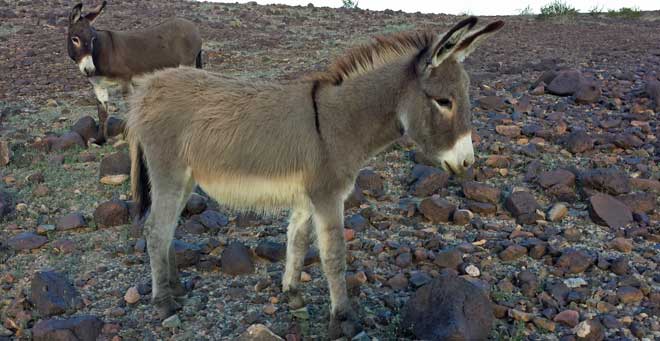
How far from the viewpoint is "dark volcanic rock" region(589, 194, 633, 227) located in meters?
4.99

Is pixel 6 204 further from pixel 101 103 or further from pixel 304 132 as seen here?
pixel 304 132

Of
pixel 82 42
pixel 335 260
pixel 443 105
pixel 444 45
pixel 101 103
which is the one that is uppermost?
pixel 444 45

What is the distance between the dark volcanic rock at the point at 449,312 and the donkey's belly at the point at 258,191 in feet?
3.44

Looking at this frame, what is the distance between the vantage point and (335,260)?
3803 mm

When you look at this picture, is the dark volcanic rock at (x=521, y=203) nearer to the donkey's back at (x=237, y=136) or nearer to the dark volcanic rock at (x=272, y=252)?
the dark volcanic rock at (x=272, y=252)

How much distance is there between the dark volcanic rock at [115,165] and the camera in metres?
6.35

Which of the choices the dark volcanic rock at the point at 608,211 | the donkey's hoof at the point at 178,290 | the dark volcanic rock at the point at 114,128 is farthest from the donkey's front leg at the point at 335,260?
the dark volcanic rock at the point at 114,128

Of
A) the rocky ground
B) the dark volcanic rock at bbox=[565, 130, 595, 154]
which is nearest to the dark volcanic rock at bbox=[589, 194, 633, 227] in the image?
the rocky ground

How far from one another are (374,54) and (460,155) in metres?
0.95

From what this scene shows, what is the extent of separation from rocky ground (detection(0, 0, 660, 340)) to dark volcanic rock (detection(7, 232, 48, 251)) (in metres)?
0.03

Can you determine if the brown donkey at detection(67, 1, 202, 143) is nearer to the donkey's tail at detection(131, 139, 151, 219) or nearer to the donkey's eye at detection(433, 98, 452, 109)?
the donkey's tail at detection(131, 139, 151, 219)

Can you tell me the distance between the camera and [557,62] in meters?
10.7

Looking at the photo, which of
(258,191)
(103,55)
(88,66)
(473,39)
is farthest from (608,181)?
(103,55)

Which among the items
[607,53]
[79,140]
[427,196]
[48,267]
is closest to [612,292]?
[427,196]
